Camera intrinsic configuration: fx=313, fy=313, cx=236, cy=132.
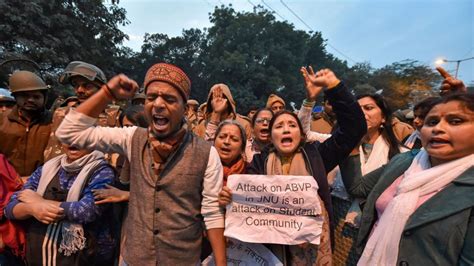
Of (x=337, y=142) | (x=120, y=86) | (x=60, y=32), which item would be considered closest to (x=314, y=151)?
(x=337, y=142)

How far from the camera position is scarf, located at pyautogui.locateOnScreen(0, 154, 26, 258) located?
252cm

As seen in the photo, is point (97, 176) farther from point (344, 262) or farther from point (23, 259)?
point (344, 262)

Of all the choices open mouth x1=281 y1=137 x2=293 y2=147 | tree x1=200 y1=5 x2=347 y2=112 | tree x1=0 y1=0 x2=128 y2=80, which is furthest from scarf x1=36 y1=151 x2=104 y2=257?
tree x1=200 y1=5 x2=347 y2=112

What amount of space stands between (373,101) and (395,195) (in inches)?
52.6

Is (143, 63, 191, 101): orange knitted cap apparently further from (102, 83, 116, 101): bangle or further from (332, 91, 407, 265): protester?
(332, 91, 407, 265): protester

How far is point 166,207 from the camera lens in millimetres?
2000

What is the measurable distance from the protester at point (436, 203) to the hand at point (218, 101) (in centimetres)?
256

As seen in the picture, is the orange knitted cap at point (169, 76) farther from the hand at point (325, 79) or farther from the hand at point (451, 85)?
the hand at point (451, 85)

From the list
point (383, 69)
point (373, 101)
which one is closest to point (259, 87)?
point (383, 69)

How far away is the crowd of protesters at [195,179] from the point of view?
70.5 inches

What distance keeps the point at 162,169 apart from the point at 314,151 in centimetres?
125

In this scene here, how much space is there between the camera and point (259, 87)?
102 ft

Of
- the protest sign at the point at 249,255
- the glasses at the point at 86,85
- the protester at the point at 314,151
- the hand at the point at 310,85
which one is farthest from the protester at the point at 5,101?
the hand at the point at 310,85

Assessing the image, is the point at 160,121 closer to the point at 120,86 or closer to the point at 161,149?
the point at 161,149
